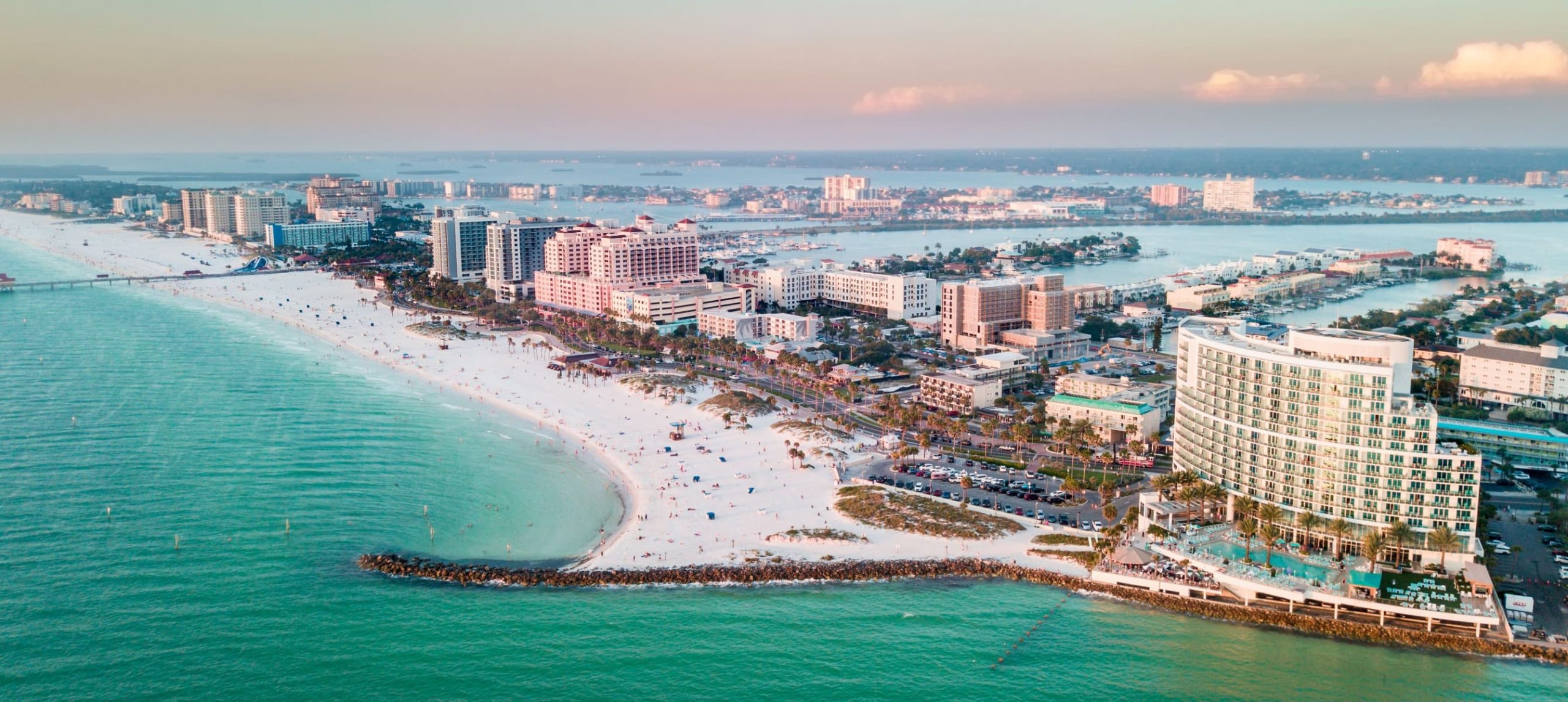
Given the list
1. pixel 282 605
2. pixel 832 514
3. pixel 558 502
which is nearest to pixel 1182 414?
pixel 832 514

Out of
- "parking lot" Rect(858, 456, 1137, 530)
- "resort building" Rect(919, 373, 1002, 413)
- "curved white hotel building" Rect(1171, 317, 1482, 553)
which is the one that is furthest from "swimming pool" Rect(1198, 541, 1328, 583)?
"resort building" Rect(919, 373, 1002, 413)

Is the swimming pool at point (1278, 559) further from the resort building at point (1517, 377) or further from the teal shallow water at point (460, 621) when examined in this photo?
the resort building at point (1517, 377)

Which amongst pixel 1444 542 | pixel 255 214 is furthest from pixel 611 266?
pixel 255 214

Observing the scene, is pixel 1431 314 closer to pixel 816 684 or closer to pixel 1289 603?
pixel 1289 603

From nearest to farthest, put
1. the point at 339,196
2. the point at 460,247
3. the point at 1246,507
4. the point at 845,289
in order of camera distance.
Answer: the point at 1246,507 → the point at 845,289 → the point at 460,247 → the point at 339,196

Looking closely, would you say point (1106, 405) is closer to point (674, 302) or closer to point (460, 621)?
point (460, 621)

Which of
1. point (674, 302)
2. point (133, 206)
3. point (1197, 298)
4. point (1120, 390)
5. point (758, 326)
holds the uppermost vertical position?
point (133, 206)
